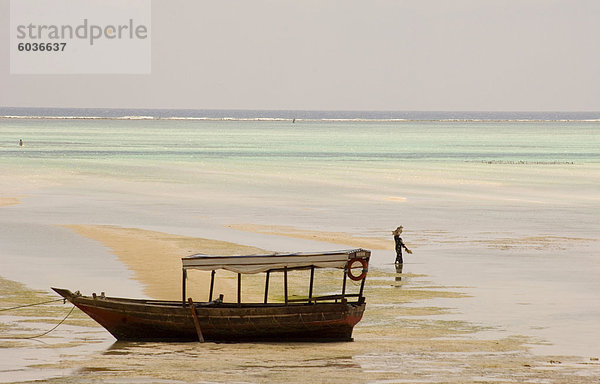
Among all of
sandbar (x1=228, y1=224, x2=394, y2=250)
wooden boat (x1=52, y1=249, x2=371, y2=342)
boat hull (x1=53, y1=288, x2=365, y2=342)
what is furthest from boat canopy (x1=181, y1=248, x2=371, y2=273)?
sandbar (x1=228, y1=224, x2=394, y2=250)

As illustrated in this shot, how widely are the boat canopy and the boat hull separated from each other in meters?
0.86

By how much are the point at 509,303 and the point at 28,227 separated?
2444 cm

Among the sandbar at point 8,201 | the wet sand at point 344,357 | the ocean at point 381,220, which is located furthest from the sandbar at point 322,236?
the sandbar at point 8,201

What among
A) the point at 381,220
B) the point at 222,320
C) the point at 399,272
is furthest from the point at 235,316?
the point at 381,220

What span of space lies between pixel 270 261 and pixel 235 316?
148 cm

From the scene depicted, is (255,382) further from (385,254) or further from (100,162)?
(100,162)

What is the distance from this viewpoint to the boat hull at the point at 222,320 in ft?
81.2

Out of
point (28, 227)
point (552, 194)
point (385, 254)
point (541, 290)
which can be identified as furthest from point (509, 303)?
point (552, 194)

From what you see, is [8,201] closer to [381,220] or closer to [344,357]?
[381,220]

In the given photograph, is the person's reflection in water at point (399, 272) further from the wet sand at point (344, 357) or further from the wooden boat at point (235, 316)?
the wooden boat at point (235, 316)

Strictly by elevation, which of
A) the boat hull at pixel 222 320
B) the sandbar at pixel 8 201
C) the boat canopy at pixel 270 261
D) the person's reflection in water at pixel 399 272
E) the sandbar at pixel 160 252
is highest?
the boat canopy at pixel 270 261

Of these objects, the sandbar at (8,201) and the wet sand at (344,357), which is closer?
the wet sand at (344,357)

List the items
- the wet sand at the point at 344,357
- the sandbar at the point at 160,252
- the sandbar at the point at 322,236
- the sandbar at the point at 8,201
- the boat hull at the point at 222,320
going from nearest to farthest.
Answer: the wet sand at the point at 344,357, the boat hull at the point at 222,320, the sandbar at the point at 160,252, the sandbar at the point at 322,236, the sandbar at the point at 8,201

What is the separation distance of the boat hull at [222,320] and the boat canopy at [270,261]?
0.86 m
